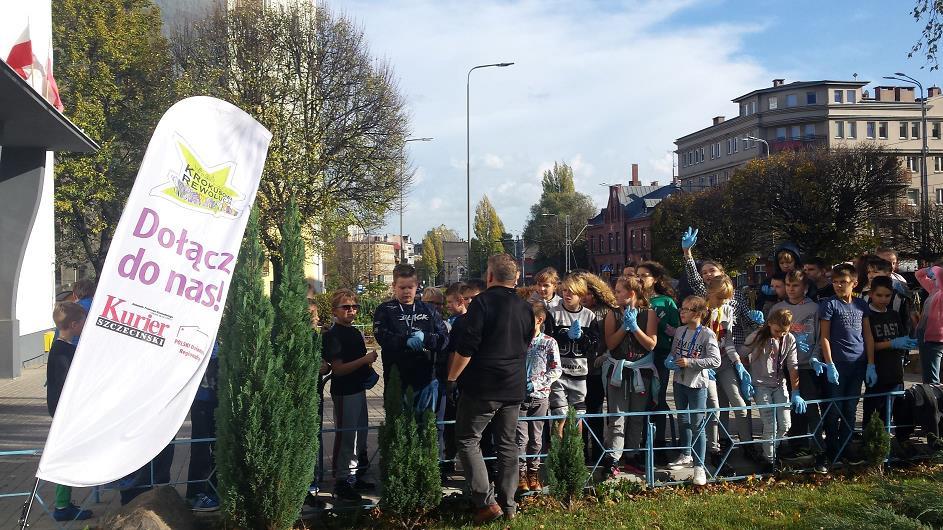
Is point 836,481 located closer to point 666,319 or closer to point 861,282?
point 666,319

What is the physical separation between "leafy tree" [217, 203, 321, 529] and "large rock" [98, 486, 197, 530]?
0.38 m

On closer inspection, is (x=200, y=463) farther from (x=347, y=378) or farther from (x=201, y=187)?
(x=201, y=187)

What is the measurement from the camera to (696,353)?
22.7 ft

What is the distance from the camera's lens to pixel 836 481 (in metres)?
6.92

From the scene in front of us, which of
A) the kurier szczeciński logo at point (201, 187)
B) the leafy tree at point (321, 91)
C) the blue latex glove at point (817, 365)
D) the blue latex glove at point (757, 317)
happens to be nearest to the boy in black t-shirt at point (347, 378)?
the kurier szczeciński logo at point (201, 187)

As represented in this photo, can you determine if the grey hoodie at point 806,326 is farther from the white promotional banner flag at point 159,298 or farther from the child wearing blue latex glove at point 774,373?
the white promotional banner flag at point 159,298

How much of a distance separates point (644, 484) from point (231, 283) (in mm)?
3876

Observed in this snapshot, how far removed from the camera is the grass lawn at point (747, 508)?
223 inches

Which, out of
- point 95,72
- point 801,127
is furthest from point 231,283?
point 801,127

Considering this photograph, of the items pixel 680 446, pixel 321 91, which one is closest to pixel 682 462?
pixel 680 446

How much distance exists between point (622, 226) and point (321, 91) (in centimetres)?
6836

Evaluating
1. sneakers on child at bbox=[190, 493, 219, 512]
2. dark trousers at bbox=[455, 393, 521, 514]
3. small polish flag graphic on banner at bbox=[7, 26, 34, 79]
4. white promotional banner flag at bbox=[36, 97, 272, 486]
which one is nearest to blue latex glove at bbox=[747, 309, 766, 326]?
dark trousers at bbox=[455, 393, 521, 514]

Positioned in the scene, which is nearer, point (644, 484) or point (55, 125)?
point (644, 484)

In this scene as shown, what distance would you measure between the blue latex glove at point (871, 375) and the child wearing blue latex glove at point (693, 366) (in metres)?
1.66
